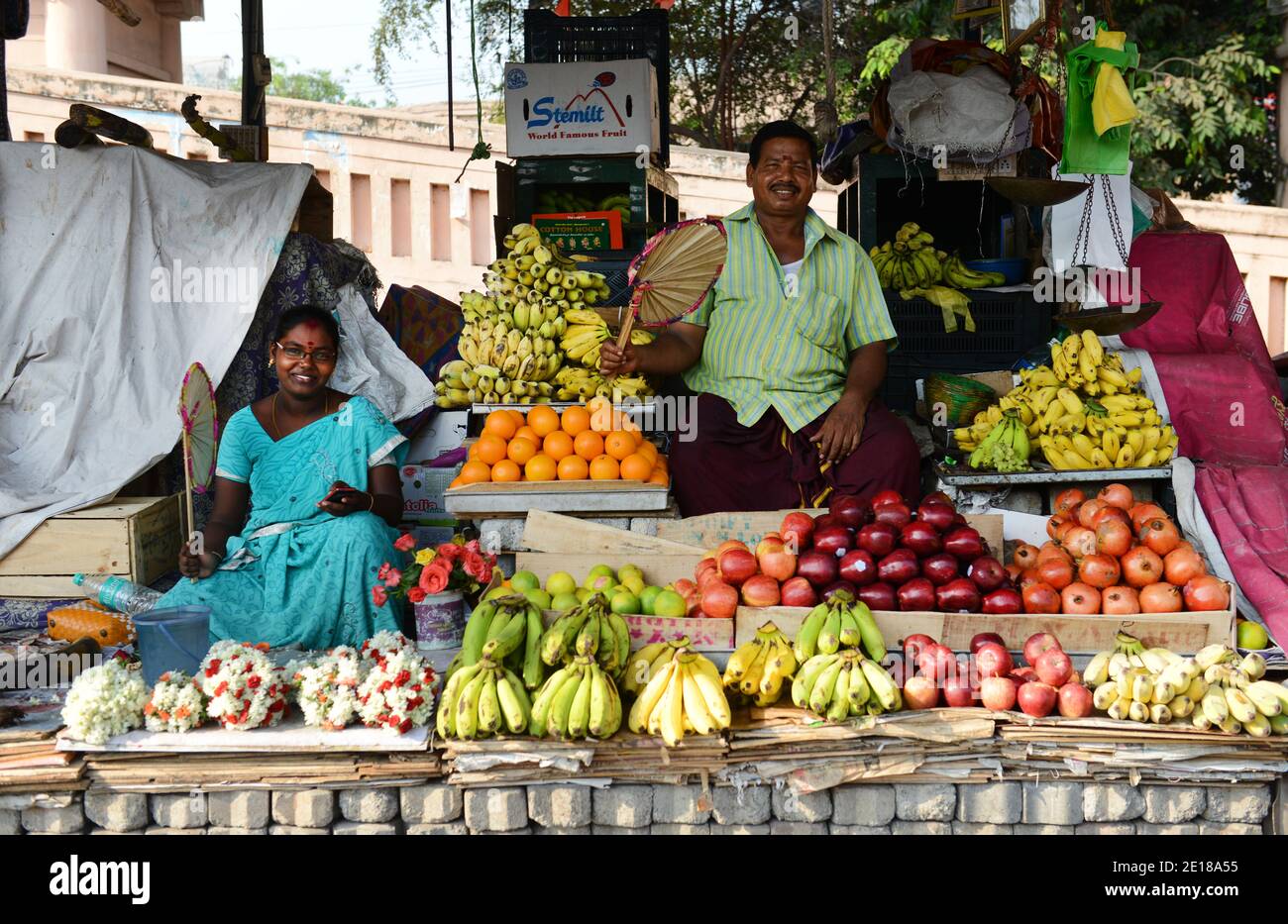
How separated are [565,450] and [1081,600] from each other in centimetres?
168

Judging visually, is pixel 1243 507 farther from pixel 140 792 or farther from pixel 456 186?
pixel 456 186

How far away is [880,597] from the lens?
9.66 feet

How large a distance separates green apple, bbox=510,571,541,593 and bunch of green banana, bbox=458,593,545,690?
1.02ft

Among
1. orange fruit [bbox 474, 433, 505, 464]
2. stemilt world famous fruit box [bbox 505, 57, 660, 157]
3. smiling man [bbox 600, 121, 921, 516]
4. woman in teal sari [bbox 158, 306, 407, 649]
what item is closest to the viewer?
woman in teal sari [bbox 158, 306, 407, 649]

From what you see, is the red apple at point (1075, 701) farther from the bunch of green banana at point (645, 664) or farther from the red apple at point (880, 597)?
the bunch of green banana at point (645, 664)

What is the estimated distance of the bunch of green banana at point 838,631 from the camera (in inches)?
107

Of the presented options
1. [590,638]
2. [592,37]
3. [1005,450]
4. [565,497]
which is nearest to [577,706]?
[590,638]

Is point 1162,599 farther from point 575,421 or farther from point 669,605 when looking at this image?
point 575,421

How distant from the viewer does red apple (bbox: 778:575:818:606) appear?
2953 mm

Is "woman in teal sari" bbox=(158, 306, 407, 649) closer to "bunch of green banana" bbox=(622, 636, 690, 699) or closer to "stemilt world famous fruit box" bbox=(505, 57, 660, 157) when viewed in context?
"bunch of green banana" bbox=(622, 636, 690, 699)

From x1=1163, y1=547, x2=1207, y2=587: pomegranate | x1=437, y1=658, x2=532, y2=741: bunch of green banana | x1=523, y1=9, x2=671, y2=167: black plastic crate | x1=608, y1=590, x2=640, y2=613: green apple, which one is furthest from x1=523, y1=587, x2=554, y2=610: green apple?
x1=523, y1=9, x2=671, y2=167: black plastic crate

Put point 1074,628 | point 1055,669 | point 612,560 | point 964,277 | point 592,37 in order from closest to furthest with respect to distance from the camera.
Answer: point 1055,669 < point 1074,628 < point 612,560 < point 964,277 < point 592,37

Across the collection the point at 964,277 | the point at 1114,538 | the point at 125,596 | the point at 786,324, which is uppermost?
the point at 964,277

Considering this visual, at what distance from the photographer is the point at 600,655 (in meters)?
2.74
